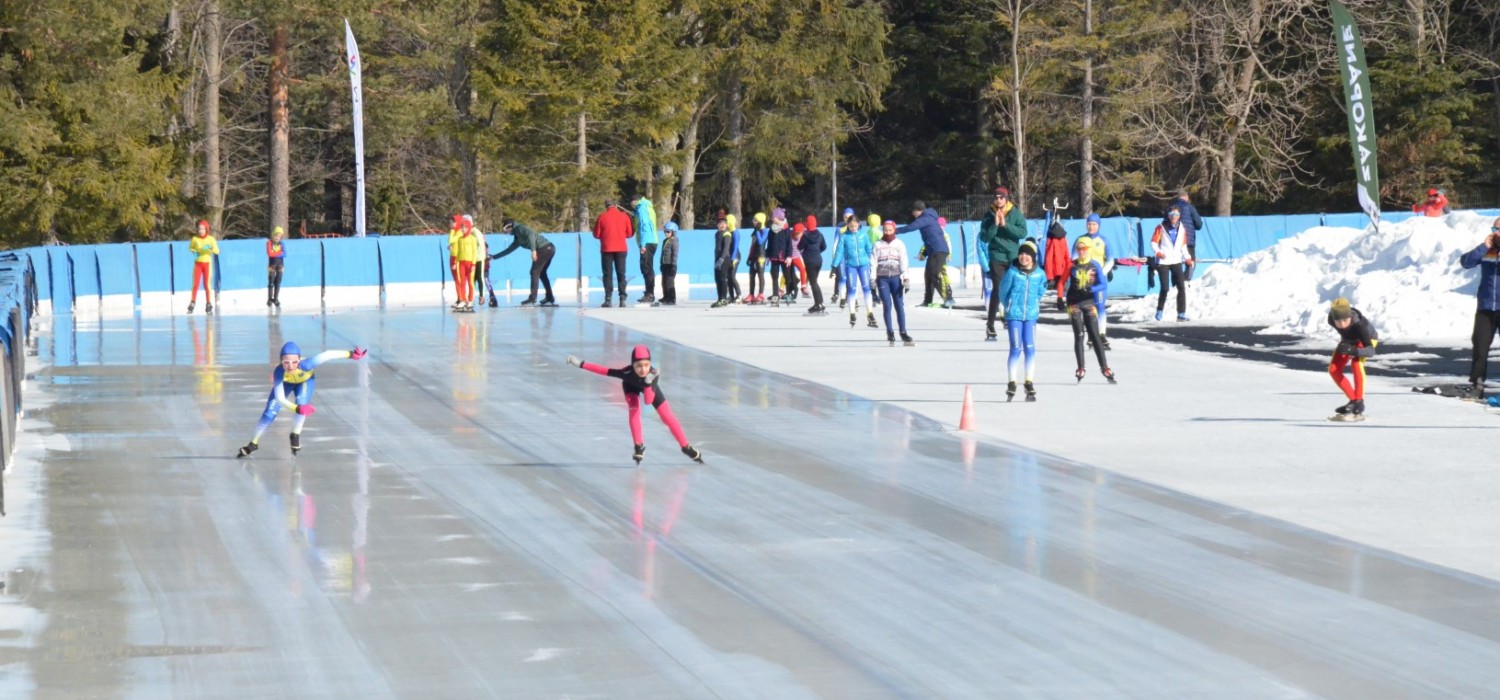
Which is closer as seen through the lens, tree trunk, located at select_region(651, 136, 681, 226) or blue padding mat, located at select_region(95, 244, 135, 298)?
blue padding mat, located at select_region(95, 244, 135, 298)

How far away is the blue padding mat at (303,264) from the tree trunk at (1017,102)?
3046 cm

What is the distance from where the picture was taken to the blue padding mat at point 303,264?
40.0 meters

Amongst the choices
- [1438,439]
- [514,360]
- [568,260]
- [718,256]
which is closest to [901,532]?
[1438,439]

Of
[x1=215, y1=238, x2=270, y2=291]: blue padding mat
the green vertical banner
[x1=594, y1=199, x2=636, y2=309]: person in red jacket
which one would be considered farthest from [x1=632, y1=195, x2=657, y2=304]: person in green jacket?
the green vertical banner

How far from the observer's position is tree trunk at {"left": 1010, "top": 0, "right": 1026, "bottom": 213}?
211 ft

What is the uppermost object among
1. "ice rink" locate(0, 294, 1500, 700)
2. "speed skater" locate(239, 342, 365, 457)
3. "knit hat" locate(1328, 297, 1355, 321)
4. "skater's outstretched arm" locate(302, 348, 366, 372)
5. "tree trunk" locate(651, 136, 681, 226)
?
"tree trunk" locate(651, 136, 681, 226)

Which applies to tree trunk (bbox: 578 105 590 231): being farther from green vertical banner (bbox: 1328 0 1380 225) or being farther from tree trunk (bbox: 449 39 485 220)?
green vertical banner (bbox: 1328 0 1380 225)

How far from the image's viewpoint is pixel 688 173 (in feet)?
214

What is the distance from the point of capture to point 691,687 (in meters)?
7.77

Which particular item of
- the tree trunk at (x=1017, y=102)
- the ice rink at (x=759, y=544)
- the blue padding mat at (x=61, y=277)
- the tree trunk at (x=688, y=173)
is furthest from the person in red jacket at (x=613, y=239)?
the tree trunk at (x=1017, y=102)

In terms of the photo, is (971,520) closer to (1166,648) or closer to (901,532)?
(901,532)

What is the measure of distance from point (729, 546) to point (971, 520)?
170 centimetres

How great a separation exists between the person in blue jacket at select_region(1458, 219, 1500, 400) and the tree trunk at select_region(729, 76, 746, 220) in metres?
49.0

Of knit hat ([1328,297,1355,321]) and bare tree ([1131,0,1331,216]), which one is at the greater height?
bare tree ([1131,0,1331,216])
